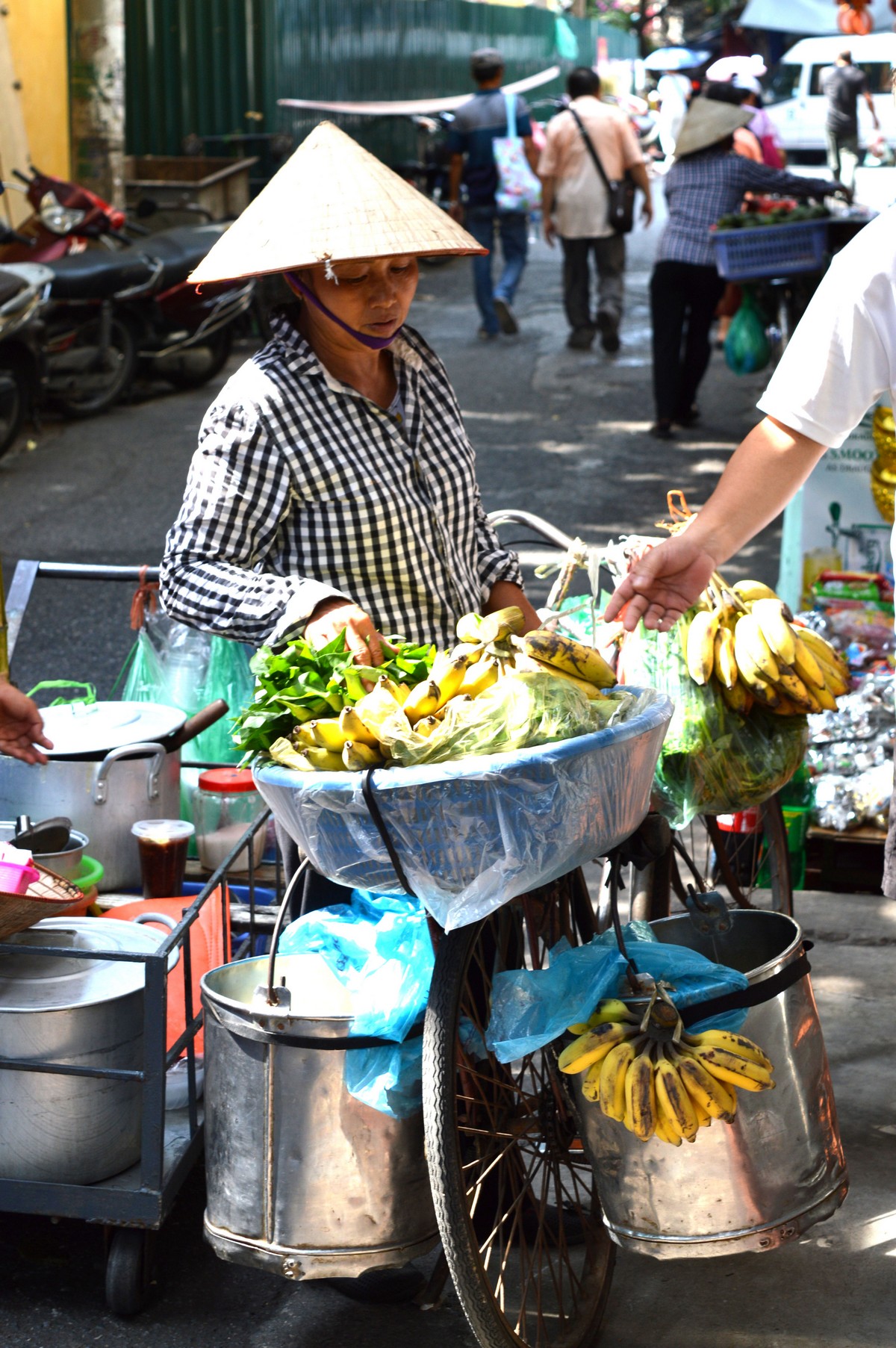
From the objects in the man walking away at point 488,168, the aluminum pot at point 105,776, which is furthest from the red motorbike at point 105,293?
the aluminum pot at point 105,776

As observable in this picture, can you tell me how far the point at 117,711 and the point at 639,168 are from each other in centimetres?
935

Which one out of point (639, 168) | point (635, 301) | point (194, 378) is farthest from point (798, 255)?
point (635, 301)

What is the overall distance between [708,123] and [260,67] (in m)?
7.98

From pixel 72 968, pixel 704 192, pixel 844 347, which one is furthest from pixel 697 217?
pixel 72 968

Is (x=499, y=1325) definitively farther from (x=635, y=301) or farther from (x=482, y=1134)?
(x=635, y=301)

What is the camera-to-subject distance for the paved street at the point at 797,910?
8.60 ft

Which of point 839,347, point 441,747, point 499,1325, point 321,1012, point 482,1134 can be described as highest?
point 839,347

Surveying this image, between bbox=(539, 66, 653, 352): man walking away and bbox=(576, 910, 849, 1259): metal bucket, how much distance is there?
395 inches

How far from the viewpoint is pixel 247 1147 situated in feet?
7.71

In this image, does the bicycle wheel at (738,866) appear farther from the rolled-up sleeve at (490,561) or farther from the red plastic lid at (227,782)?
the red plastic lid at (227,782)

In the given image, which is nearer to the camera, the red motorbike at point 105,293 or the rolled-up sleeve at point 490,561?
the rolled-up sleeve at point 490,561

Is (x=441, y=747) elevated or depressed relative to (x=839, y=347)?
depressed

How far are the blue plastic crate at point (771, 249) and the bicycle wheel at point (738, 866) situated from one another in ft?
12.1

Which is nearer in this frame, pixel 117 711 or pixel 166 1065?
pixel 166 1065
